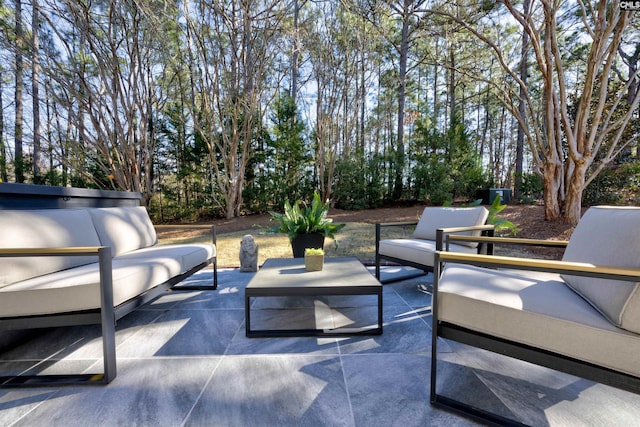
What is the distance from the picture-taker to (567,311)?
105 centimetres

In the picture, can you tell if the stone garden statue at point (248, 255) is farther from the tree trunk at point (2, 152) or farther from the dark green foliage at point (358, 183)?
the tree trunk at point (2, 152)

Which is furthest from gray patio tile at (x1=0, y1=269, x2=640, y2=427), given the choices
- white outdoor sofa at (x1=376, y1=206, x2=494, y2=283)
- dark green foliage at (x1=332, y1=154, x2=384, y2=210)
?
dark green foliage at (x1=332, y1=154, x2=384, y2=210)

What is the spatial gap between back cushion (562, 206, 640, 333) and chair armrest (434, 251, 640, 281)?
0.24ft

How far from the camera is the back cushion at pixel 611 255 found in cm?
93

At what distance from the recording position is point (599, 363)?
94 cm

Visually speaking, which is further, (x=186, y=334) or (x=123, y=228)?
(x=123, y=228)

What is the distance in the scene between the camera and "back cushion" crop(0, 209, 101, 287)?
5.11 ft

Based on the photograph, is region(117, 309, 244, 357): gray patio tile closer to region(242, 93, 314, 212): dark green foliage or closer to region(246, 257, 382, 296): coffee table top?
region(246, 257, 382, 296): coffee table top

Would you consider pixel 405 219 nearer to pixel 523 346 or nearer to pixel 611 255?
pixel 611 255

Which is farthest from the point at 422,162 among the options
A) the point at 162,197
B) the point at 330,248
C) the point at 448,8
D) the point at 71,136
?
the point at 71,136

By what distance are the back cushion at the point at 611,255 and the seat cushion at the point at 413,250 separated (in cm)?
93

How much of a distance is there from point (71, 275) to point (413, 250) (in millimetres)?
2397

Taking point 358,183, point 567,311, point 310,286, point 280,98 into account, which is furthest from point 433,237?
point 280,98

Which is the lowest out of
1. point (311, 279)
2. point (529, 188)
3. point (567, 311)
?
point (311, 279)
